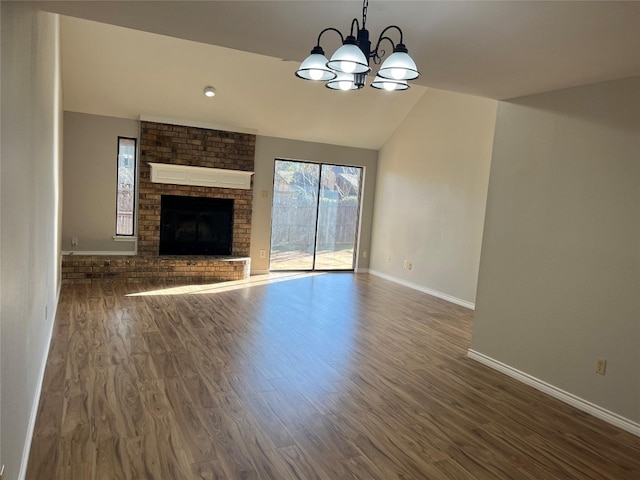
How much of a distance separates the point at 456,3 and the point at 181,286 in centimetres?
520

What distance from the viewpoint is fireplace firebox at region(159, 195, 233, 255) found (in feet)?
22.4

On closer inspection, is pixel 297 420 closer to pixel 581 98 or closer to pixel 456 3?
pixel 456 3

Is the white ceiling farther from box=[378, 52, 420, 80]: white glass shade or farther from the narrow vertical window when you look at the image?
the narrow vertical window

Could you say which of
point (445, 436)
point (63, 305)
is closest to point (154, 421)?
point (445, 436)

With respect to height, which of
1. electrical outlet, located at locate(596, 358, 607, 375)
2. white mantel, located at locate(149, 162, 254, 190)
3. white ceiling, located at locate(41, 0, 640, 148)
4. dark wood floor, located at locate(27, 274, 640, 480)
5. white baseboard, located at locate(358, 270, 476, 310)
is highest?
white ceiling, located at locate(41, 0, 640, 148)

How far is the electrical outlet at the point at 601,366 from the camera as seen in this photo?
299 cm

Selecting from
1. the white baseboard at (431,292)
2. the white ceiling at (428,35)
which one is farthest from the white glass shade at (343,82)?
the white baseboard at (431,292)

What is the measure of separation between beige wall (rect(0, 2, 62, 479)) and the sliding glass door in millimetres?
5124

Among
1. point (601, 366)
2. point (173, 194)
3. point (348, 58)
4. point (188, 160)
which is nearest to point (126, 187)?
point (173, 194)

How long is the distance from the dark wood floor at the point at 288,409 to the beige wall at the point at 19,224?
0.37 m

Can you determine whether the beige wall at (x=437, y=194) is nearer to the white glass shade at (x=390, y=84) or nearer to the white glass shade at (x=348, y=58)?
the white glass shade at (x=390, y=84)

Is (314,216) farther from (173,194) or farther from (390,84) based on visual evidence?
(390,84)

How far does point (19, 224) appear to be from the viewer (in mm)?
1815

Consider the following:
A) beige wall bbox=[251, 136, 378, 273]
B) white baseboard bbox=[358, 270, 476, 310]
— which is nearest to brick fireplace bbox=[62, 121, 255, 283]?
beige wall bbox=[251, 136, 378, 273]
